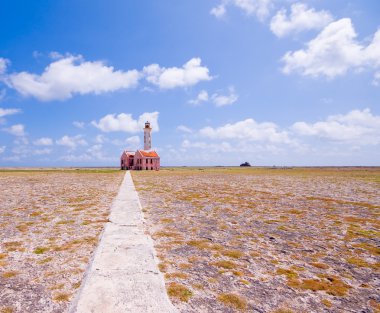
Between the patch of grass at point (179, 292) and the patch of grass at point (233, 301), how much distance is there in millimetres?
618

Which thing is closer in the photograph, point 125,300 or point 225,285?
point 125,300

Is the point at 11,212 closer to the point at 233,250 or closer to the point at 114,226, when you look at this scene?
the point at 114,226

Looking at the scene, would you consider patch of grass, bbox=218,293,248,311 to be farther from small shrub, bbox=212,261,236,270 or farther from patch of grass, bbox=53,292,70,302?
patch of grass, bbox=53,292,70,302

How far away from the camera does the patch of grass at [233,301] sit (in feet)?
15.5

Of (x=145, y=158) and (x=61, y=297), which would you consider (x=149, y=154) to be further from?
(x=61, y=297)

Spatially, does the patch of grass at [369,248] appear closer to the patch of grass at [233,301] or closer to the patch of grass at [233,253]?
the patch of grass at [233,253]

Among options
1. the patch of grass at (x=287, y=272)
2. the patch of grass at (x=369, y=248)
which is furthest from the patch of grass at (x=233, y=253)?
the patch of grass at (x=369, y=248)

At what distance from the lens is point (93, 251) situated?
7.32 metres

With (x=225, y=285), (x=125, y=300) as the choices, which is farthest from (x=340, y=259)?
(x=125, y=300)

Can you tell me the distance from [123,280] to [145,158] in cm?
9317

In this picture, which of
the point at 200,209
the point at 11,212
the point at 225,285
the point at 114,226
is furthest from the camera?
the point at 200,209

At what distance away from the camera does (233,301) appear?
4863mm

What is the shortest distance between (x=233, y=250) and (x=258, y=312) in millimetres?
3134

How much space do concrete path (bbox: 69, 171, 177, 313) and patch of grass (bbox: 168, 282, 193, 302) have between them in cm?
16
